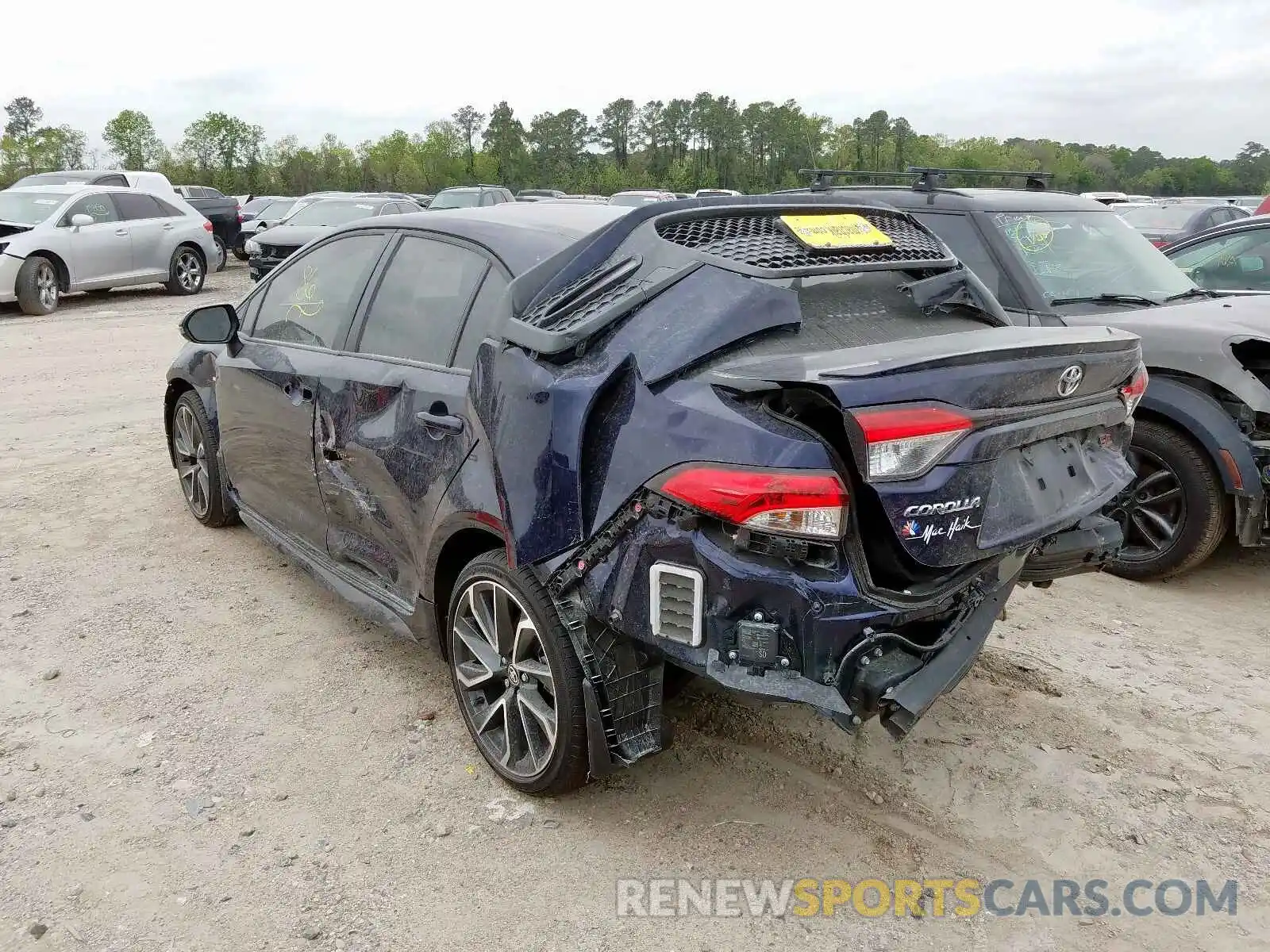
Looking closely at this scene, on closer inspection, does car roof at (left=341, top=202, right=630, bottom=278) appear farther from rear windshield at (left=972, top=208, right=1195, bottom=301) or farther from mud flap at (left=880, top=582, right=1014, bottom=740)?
rear windshield at (left=972, top=208, right=1195, bottom=301)

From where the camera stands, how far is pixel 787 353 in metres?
2.60

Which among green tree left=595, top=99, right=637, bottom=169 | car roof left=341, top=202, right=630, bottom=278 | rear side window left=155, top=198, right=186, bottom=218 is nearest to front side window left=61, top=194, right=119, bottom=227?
rear side window left=155, top=198, right=186, bottom=218

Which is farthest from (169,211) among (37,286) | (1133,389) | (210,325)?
(1133,389)

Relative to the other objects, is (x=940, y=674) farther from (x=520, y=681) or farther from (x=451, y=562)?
(x=451, y=562)

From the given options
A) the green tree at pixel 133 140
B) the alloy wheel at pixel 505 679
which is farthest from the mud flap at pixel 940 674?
the green tree at pixel 133 140

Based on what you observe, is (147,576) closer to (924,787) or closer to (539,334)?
(539,334)

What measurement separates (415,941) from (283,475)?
7.61 feet

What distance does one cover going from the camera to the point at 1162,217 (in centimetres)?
1370

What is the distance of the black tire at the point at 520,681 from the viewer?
2785mm

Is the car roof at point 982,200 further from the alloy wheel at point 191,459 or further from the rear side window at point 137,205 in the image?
the rear side window at point 137,205

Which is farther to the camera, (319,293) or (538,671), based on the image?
(319,293)

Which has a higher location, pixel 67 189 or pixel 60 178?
A: pixel 60 178

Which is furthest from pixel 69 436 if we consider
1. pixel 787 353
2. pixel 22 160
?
pixel 22 160

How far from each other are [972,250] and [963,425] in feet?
11.3
